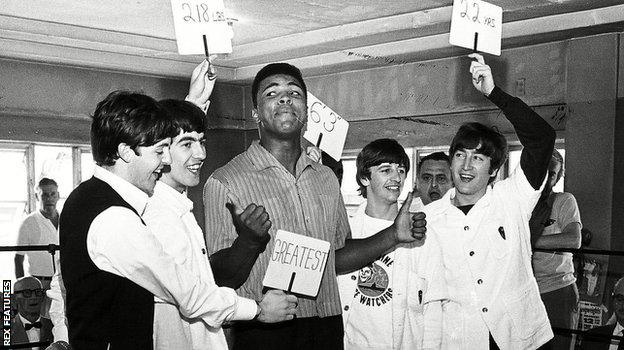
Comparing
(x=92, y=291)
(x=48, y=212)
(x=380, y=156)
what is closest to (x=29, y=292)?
(x=48, y=212)

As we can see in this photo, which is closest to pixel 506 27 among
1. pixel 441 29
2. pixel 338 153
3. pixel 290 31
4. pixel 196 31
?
pixel 441 29

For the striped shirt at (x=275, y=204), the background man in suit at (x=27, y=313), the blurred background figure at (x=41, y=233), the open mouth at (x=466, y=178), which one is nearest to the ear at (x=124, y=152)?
the striped shirt at (x=275, y=204)

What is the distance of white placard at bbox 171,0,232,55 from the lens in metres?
2.51

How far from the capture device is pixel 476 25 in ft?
8.77

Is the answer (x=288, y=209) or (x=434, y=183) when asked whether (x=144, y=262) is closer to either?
(x=288, y=209)

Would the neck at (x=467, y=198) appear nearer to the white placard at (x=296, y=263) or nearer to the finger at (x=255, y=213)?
the white placard at (x=296, y=263)

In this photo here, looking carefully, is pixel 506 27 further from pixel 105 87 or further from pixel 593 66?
pixel 105 87

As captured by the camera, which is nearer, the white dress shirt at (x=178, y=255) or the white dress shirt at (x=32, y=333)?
the white dress shirt at (x=178, y=255)

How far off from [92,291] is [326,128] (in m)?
1.45

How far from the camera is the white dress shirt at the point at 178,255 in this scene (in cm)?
207

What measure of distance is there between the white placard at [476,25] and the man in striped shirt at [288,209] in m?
0.58

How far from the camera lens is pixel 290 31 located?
21.5 ft

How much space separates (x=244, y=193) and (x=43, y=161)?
223 inches

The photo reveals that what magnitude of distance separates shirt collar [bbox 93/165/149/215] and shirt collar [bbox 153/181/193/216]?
0.32 metres
